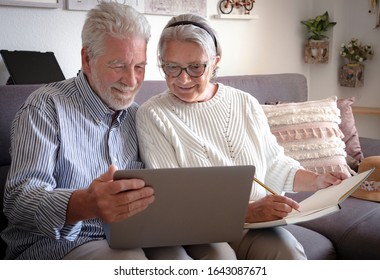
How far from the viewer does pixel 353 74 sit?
3.85 metres

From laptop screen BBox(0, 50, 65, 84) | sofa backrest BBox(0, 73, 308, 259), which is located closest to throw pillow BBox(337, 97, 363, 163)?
sofa backrest BBox(0, 73, 308, 259)

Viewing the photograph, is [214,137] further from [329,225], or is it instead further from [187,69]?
[329,225]

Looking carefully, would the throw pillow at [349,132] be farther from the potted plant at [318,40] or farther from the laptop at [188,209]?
the laptop at [188,209]

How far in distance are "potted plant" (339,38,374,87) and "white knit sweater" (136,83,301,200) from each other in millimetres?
2129

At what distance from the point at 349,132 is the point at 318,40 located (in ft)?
3.94

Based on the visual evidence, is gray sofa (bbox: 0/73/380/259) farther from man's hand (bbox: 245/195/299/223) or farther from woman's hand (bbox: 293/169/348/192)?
man's hand (bbox: 245/195/299/223)

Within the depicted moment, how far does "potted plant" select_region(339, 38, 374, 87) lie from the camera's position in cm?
384

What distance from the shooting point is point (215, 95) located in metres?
1.91

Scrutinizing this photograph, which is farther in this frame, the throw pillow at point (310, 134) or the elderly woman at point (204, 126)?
the throw pillow at point (310, 134)

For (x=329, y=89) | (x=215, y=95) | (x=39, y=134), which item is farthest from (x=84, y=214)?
(x=329, y=89)

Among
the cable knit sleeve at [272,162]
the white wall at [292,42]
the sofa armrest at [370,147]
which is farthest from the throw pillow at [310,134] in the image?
the white wall at [292,42]

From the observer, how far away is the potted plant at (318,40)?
150 inches

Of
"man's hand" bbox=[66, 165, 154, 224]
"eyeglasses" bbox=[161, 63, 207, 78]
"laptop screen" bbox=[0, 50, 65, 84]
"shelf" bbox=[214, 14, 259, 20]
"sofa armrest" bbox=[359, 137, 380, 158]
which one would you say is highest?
"shelf" bbox=[214, 14, 259, 20]

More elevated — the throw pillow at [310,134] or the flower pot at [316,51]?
the flower pot at [316,51]
